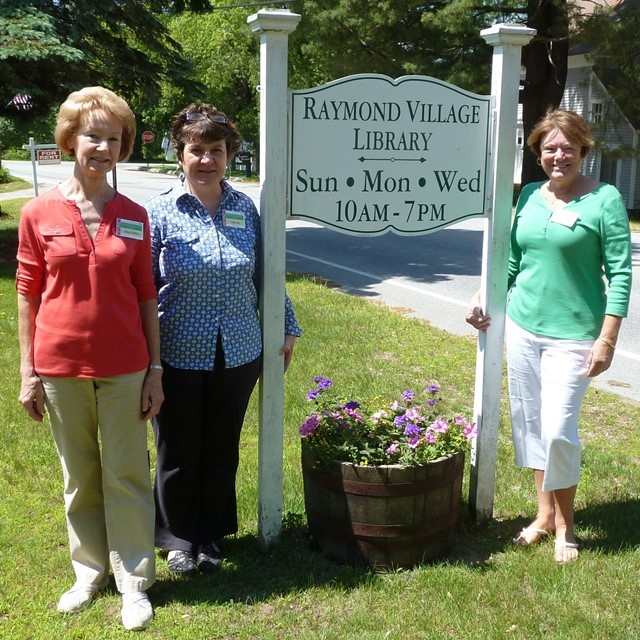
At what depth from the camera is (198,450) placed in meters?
3.49

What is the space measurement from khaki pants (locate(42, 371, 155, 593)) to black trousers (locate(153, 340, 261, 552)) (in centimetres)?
21

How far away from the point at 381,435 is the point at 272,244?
3.22 feet

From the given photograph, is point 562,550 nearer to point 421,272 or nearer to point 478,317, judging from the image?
point 478,317

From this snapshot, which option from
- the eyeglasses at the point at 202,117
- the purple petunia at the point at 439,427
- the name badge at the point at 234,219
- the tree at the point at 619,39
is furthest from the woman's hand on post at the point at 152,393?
the tree at the point at 619,39

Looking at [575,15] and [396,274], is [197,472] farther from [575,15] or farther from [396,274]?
[575,15]

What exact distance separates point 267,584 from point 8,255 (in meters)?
11.5

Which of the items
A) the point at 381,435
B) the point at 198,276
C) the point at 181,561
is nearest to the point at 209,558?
the point at 181,561

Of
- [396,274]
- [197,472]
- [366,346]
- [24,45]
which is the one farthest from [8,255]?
[197,472]

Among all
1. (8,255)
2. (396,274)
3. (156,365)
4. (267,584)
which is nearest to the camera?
(156,365)

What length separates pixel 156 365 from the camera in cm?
314

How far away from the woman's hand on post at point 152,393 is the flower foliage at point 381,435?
785 mm

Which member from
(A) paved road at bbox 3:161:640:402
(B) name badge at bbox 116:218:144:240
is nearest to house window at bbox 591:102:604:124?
(A) paved road at bbox 3:161:640:402

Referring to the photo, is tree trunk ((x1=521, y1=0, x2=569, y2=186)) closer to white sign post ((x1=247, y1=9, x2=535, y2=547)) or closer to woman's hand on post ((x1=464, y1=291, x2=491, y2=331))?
white sign post ((x1=247, y1=9, x2=535, y2=547))

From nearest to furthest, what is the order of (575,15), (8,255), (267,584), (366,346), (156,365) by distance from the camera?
(156,365)
(267,584)
(366,346)
(8,255)
(575,15)
